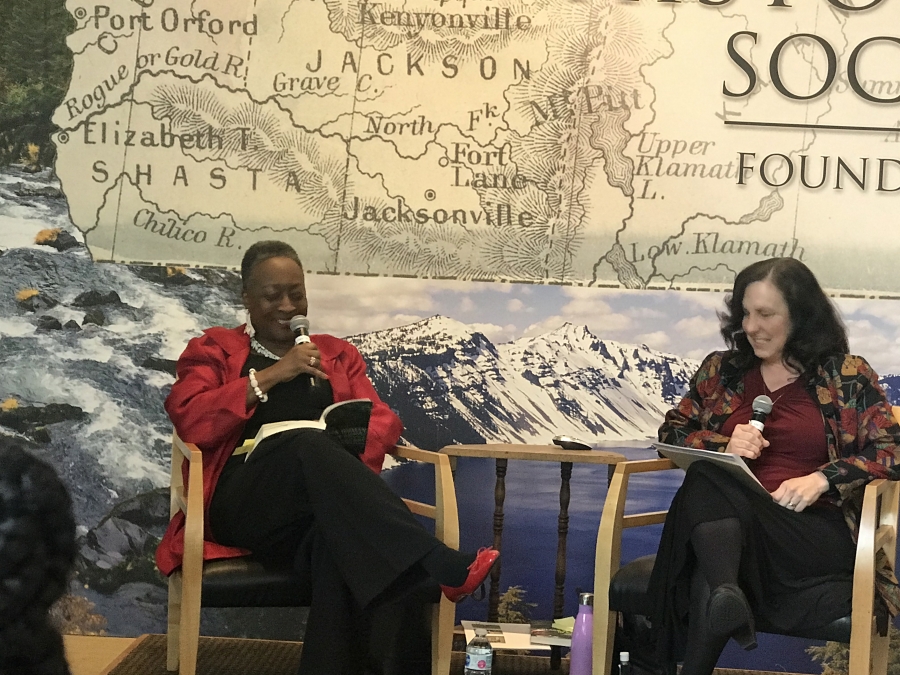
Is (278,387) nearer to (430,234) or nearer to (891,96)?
(430,234)

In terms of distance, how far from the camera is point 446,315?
370 cm

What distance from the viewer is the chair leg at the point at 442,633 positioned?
2.84 metres

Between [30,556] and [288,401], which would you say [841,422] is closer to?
[288,401]

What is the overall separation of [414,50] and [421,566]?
1.86 meters

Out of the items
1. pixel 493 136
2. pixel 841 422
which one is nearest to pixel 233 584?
pixel 841 422

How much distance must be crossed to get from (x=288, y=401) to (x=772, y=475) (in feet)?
4.51

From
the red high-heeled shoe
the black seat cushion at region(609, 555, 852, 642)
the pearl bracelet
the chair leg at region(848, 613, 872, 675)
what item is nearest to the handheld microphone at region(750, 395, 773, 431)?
the black seat cushion at region(609, 555, 852, 642)

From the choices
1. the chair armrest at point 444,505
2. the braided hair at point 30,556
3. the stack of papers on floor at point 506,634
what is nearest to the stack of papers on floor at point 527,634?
the stack of papers on floor at point 506,634

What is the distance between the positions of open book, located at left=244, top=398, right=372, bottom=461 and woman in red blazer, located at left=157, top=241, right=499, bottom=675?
29 mm

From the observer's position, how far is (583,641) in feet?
9.86

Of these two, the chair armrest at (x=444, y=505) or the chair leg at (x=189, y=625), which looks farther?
the chair armrest at (x=444, y=505)

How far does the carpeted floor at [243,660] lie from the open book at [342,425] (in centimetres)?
73

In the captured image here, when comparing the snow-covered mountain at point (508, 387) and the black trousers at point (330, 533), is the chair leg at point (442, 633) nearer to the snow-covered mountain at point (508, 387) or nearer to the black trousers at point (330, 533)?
the black trousers at point (330, 533)

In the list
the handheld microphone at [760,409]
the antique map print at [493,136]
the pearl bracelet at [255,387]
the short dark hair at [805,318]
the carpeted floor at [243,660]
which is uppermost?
the antique map print at [493,136]
